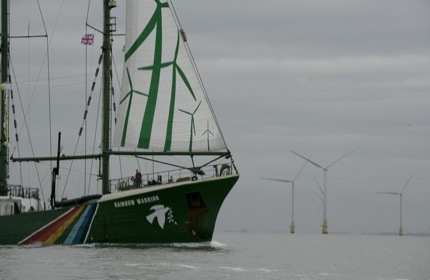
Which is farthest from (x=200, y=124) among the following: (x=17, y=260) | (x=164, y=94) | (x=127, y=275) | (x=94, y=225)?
(x=127, y=275)

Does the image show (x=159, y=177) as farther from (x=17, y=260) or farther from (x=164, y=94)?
(x=17, y=260)

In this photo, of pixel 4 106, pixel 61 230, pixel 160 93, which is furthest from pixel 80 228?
pixel 4 106

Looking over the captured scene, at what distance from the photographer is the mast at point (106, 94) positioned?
69812mm

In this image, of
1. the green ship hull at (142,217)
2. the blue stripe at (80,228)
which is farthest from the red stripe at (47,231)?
the blue stripe at (80,228)

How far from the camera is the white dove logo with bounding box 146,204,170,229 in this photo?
2638 inches

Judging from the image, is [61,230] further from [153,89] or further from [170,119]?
[153,89]

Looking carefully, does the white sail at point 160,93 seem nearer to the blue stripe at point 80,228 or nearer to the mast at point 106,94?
the mast at point 106,94

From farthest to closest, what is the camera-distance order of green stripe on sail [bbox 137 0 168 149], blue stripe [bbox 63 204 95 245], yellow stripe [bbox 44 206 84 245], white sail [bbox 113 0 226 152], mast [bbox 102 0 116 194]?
1. mast [bbox 102 0 116 194]
2. green stripe on sail [bbox 137 0 168 149]
3. white sail [bbox 113 0 226 152]
4. yellow stripe [bbox 44 206 84 245]
5. blue stripe [bbox 63 204 95 245]

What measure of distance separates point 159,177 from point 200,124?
4.23 meters

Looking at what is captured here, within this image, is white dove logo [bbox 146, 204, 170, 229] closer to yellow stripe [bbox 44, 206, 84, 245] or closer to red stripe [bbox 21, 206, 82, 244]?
yellow stripe [bbox 44, 206, 84, 245]

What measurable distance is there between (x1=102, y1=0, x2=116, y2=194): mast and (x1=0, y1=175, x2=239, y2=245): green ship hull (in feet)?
9.96

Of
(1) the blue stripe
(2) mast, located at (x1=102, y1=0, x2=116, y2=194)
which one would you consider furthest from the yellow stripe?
(2) mast, located at (x1=102, y1=0, x2=116, y2=194)

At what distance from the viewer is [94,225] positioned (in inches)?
2650

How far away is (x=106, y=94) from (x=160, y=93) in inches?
152
